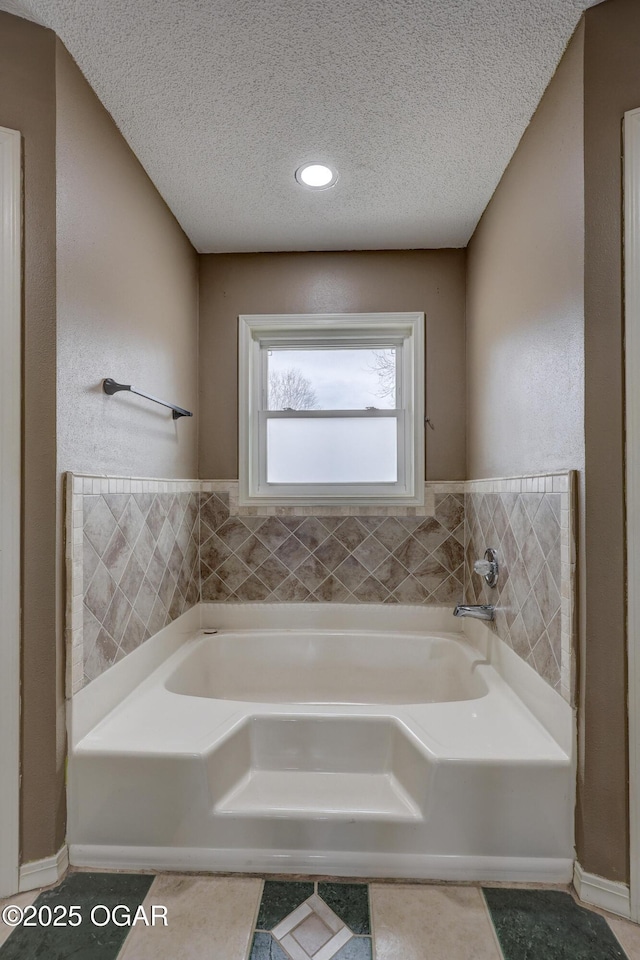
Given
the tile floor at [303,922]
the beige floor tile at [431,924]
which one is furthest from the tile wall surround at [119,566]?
the beige floor tile at [431,924]

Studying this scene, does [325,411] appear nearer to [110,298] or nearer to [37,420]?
[110,298]

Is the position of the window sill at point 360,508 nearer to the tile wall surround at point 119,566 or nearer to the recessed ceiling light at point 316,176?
the tile wall surround at point 119,566

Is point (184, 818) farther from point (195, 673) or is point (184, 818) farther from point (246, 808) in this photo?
point (195, 673)

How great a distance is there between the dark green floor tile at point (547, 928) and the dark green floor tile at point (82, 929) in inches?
35.6

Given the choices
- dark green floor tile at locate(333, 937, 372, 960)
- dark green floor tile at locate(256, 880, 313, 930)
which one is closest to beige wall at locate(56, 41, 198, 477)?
dark green floor tile at locate(256, 880, 313, 930)

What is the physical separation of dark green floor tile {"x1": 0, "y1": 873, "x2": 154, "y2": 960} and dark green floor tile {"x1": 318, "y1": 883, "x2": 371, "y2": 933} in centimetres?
48

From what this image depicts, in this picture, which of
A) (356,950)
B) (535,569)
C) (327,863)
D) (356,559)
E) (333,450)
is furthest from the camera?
(333,450)

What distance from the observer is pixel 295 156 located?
1779 mm

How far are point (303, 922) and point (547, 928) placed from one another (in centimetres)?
58

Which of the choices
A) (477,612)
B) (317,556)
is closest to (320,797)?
(477,612)

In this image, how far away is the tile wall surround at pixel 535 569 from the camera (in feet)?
4.35

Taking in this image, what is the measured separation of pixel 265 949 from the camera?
111cm

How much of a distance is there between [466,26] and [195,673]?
7.81 ft

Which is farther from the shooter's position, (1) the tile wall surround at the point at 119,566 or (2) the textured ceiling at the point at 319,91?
(1) the tile wall surround at the point at 119,566
